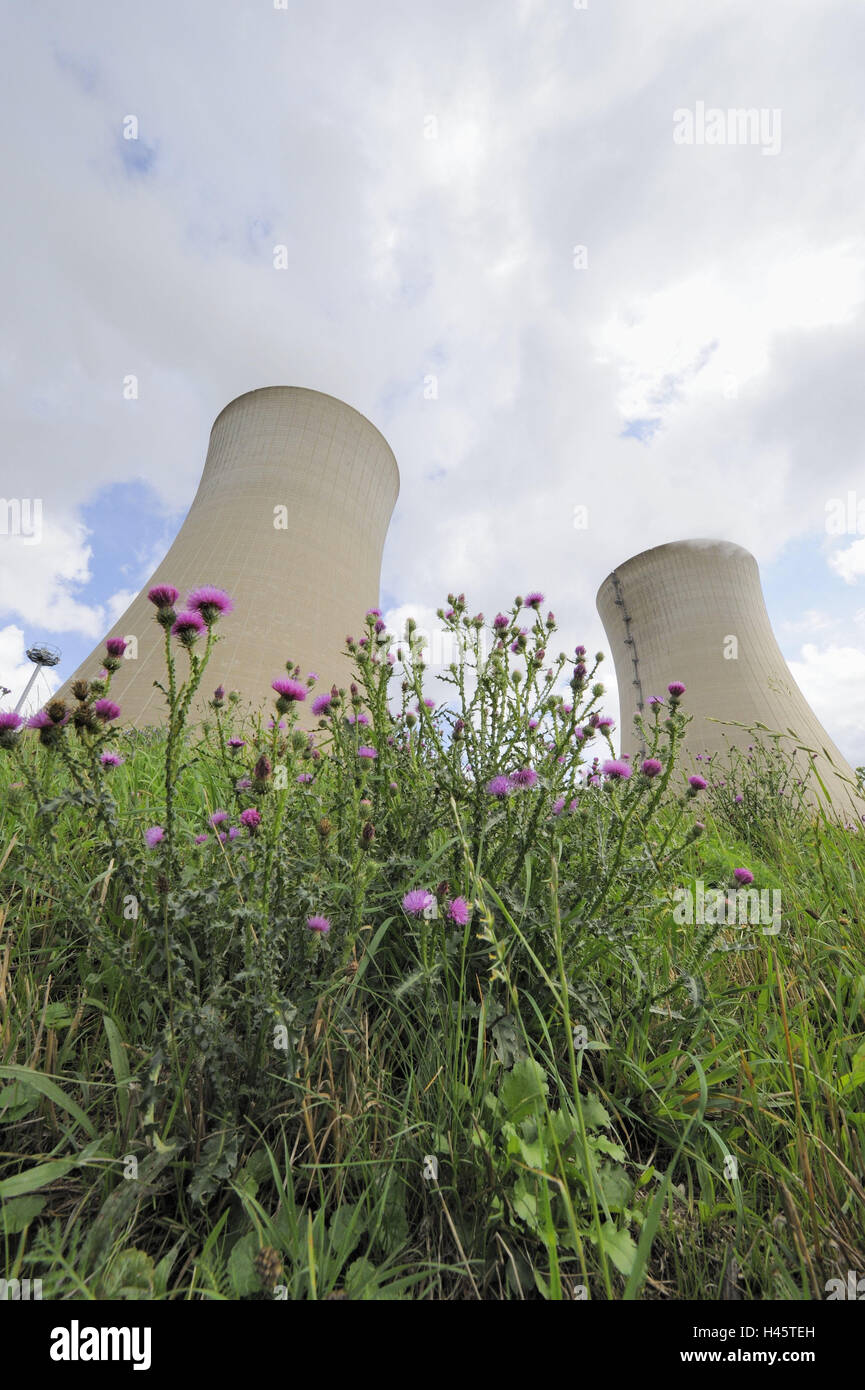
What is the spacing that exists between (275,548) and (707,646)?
218 inches

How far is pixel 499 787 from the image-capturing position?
1.05 metres

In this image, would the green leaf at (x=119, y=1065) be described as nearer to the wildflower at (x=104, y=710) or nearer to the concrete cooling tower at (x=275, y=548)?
the wildflower at (x=104, y=710)

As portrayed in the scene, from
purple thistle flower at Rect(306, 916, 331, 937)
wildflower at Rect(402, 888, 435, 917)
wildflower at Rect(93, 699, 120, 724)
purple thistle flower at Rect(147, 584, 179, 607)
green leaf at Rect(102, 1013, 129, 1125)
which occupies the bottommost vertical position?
green leaf at Rect(102, 1013, 129, 1125)

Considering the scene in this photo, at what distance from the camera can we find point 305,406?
6230 mm

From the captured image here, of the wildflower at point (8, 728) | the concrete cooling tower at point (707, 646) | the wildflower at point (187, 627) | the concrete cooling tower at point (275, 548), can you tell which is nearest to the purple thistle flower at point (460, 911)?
the wildflower at point (187, 627)

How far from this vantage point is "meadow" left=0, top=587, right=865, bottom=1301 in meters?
0.64

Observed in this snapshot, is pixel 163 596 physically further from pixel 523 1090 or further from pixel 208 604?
pixel 523 1090

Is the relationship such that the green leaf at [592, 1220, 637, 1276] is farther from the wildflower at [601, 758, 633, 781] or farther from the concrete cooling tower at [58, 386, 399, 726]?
the concrete cooling tower at [58, 386, 399, 726]

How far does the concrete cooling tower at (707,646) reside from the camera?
23.0 ft

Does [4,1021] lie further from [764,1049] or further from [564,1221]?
[764,1049]

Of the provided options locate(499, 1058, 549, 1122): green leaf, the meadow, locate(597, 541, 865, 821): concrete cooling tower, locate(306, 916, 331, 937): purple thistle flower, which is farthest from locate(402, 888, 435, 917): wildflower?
locate(597, 541, 865, 821): concrete cooling tower

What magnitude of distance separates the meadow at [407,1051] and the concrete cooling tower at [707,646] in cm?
604
